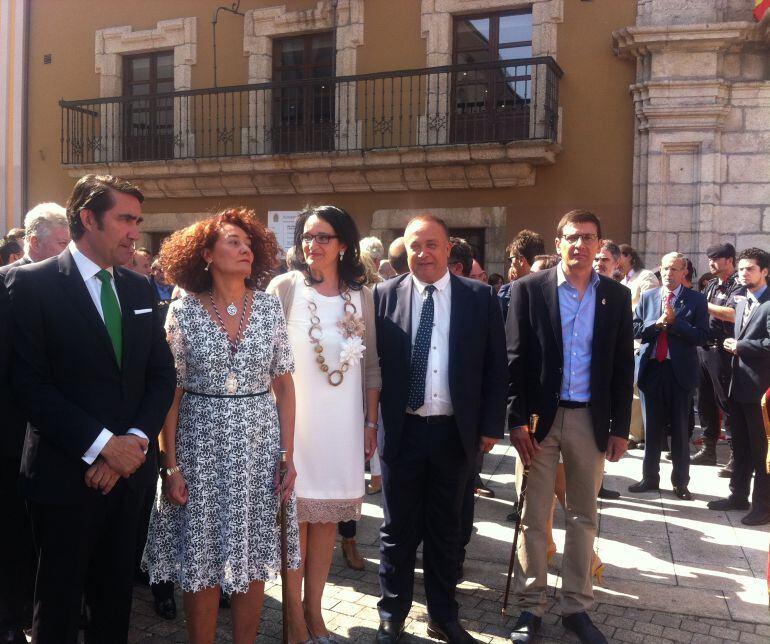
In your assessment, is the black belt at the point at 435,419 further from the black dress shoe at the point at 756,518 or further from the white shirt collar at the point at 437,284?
the black dress shoe at the point at 756,518

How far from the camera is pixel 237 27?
43.8ft

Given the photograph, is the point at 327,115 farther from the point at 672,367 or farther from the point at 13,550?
the point at 13,550

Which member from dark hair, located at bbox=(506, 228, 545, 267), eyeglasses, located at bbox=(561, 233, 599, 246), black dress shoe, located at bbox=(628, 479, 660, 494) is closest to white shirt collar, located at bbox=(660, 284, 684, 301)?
dark hair, located at bbox=(506, 228, 545, 267)

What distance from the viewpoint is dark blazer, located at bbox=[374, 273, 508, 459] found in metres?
3.62

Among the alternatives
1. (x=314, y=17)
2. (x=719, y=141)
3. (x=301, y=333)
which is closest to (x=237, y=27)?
(x=314, y=17)

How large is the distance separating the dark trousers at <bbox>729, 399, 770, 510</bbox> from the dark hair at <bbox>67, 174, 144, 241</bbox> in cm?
480

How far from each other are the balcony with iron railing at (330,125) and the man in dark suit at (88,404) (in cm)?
874

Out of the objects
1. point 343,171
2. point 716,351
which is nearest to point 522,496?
point 716,351

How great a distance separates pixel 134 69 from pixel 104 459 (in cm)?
1336

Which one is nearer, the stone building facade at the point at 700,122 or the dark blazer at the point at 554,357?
the dark blazer at the point at 554,357

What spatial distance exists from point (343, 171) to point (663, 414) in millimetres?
7519

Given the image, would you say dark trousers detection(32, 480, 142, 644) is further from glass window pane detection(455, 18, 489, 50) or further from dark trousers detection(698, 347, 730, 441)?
glass window pane detection(455, 18, 489, 50)

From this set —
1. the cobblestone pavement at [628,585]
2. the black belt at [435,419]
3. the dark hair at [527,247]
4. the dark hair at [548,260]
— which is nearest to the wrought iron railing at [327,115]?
the dark hair at [527,247]

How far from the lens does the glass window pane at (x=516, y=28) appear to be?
11.6 metres
